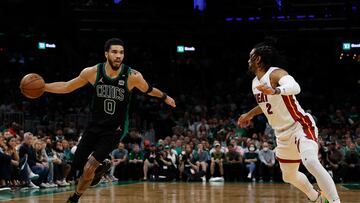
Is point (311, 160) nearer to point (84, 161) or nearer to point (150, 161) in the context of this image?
point (84, 161)

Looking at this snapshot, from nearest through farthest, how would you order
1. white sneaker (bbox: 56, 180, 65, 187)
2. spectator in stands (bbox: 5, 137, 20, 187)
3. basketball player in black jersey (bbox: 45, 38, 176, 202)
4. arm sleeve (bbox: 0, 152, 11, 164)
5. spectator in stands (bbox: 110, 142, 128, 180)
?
basketball player in black jersey (bbox: 45, 38, 176, 202)
arm sleeve (bbox: 0, 152, 11, 164)
spectator in stands (bbox: 5, 137, 20, 187)
white sneaker (bbox: 56, 180, 65, 187)
spectator in stands (bbox: 110, 142, 128, 180)

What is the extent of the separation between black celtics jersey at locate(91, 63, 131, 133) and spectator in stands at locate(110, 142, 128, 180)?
11.2m

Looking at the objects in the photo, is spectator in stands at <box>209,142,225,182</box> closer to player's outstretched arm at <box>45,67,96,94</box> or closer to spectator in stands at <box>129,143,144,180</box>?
spectator in stands at <box>129,143,144,180</box>

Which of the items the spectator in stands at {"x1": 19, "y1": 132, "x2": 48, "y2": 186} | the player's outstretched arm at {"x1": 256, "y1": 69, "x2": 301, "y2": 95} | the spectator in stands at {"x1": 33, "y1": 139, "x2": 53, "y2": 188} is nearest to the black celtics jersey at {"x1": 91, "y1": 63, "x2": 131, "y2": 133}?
the player's outstretched arm at {"x1": 256, "y1": 69, "x2": 301, "y2": 95}

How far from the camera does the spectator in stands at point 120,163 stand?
1912cm

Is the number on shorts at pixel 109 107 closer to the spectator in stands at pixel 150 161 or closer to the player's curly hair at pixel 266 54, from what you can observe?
the player's curly hair at pixel 266 54

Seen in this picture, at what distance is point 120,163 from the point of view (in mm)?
19203

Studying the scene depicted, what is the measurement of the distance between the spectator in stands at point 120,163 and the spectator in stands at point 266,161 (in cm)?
414

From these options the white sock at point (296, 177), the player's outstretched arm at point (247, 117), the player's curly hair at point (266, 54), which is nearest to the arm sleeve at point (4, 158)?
the player's outstretched arm at point (247, 117)

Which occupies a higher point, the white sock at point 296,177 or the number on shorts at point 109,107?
the number on shorts at point 109,107

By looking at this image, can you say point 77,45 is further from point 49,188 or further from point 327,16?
point 49,188

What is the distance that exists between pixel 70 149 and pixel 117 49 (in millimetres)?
9720

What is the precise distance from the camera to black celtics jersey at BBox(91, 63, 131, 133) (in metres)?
7.92

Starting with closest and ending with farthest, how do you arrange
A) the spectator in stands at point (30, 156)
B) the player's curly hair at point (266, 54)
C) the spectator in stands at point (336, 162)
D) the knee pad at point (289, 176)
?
1. the player's curly hair at point (266, 54)
2. the knee pad at point (289, 176)
3. the spectator in stands at point (30, 156)
4. the spectator in stands at point (336, 162)
